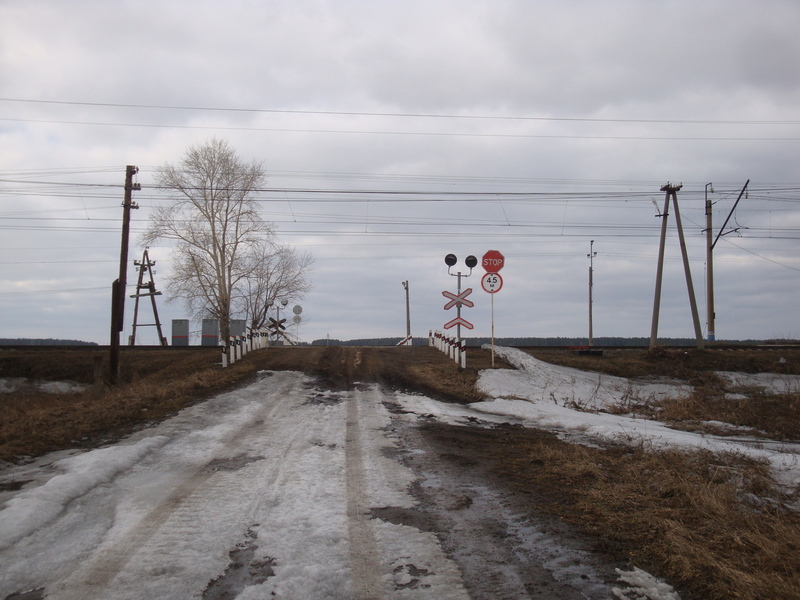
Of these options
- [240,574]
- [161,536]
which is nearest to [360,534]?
[240,574]

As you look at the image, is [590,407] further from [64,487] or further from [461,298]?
[64,487]

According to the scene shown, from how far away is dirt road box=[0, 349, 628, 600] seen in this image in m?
4.35

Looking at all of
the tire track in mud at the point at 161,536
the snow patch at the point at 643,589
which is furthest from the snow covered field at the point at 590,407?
the tire track in mud at the point at 161,536

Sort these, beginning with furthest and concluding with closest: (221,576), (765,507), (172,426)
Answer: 1. (172,426)
2. (765,507)
3. (221,576)

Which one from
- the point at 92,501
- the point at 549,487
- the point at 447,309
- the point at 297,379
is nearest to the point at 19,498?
the point at 92,501

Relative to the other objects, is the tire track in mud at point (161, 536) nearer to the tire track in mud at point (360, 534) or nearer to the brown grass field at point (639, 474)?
the tire track in mud at point (360, 534)

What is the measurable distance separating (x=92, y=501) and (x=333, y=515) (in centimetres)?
257

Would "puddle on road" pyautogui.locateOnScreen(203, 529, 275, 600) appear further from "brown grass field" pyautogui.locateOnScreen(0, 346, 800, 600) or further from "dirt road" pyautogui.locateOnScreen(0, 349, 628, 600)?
"brown grass field" pyautogui.locateOnScreen(0, 346, 800, 600)

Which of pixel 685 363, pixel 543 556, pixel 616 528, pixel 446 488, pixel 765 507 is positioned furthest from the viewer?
pixel 685 363

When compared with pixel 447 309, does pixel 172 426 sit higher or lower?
lower

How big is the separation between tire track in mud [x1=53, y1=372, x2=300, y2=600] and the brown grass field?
9.25 feet

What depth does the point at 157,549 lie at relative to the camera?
16.3 ft

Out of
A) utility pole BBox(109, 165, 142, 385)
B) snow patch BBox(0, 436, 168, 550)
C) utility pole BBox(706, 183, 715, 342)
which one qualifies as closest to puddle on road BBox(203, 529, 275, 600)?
snow patch BBox(0, 436, 168, 550)

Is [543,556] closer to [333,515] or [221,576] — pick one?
[333,515]
